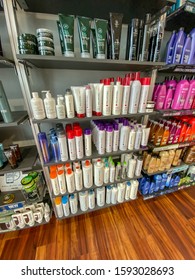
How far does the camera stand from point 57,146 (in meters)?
0.90

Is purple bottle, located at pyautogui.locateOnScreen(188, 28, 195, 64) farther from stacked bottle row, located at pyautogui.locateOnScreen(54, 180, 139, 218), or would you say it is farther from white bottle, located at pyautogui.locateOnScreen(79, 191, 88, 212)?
white bottle, located at pyautogui.locateOnScreen(79, 191, 88, 212)

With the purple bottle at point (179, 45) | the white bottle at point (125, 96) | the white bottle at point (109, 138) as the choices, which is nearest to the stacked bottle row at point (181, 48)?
the purple bottle at point (179, 45)

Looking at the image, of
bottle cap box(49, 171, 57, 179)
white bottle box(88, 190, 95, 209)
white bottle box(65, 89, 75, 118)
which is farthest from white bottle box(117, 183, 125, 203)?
white bottle box(65, 89, 75, 118)

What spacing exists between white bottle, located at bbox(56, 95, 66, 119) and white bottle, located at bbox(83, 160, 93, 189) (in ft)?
1.44

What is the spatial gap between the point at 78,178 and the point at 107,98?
0.67 m

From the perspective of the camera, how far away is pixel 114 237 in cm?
114

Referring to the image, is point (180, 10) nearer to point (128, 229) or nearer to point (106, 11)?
point (106, 11)

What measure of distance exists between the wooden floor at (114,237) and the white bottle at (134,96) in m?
1.13

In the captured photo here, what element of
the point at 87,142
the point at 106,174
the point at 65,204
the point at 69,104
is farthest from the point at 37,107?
the point at 65,204

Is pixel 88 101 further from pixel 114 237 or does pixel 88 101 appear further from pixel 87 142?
pixel 114 237

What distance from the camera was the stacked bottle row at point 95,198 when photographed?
3.76 ft

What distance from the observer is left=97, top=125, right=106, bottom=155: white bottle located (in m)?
0.93
